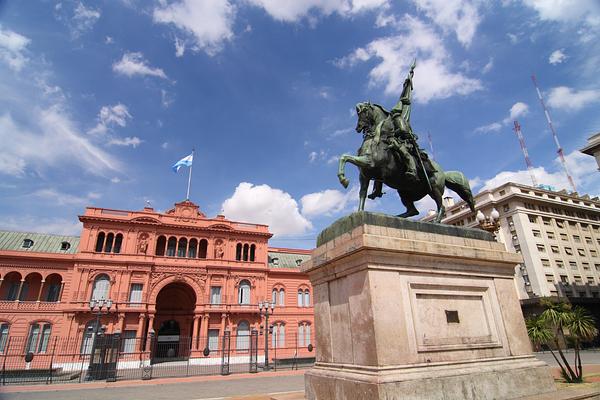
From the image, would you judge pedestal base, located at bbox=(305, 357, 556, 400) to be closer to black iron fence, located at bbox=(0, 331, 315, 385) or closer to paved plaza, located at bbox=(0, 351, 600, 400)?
paved plaza, located at bbox=(0, 351, 600, 400)

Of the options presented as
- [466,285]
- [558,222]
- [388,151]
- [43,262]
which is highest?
[558,222]

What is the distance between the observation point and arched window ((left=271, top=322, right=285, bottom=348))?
34.6m

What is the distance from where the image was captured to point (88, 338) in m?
28.2

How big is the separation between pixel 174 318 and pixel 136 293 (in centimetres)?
548

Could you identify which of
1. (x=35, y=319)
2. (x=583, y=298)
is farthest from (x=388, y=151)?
(x=583, y=298)

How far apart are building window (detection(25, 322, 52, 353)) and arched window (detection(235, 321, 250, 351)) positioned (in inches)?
626

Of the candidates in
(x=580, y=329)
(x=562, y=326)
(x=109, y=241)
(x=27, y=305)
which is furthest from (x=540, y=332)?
(x=27, y=305)

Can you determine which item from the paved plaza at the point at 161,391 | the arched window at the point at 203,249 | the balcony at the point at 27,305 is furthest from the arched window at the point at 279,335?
the balcony at the point at 27,305

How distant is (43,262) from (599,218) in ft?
215

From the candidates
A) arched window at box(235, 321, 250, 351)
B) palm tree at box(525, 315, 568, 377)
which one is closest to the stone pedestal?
palm tree at box(525, 315, 568, 377)

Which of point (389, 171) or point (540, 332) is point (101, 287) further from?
point (540, 332)

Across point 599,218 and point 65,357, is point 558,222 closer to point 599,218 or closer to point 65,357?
point 599,218

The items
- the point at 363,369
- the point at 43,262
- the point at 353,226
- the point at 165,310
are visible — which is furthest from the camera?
the point at 165,310

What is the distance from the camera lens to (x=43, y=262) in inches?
1205
